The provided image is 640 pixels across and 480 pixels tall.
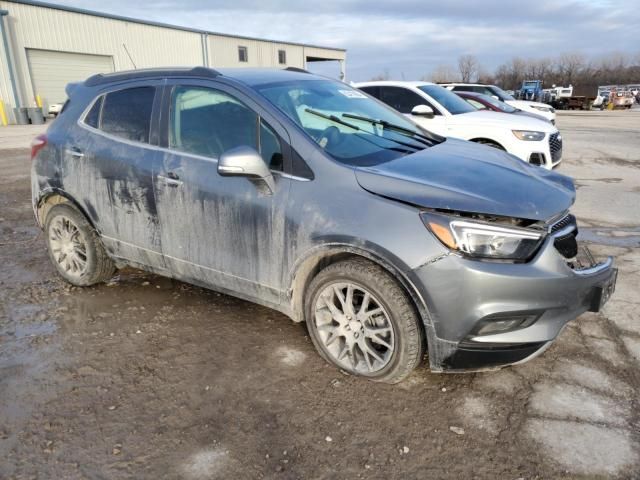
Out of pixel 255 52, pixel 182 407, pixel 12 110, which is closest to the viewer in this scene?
pixel 182 407

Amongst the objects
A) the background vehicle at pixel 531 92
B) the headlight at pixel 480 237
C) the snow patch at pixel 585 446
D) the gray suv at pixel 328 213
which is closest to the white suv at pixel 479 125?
the gray suv at pixel 328 213

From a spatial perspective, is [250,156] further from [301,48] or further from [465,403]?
[301,48]

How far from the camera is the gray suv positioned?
2.49 metres

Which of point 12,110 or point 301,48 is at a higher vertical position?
point 301,48

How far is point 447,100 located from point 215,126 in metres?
6.38

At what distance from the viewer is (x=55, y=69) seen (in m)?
24.2

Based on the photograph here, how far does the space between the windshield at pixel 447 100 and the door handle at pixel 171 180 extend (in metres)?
6.00

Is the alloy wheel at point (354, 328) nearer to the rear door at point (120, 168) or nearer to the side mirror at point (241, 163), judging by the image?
the side mirror at point (241, 163)

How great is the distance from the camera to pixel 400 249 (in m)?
2.52

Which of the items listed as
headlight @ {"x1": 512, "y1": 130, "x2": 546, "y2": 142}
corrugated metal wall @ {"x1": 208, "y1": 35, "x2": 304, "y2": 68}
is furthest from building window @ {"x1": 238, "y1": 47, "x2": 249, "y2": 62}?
headlight @ {"x1": 512, "y1": 130, "x2": 546, "y2": 142}

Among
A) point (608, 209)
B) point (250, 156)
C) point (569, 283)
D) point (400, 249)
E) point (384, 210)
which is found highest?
point (250, 156)

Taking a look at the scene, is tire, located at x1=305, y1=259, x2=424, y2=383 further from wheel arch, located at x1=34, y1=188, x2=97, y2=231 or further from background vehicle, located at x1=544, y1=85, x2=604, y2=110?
background vehicle, located at x1=544, y1=85, x2=604, y2=110

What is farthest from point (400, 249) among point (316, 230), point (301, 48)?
point (301, 48)

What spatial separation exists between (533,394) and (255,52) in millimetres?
36812
